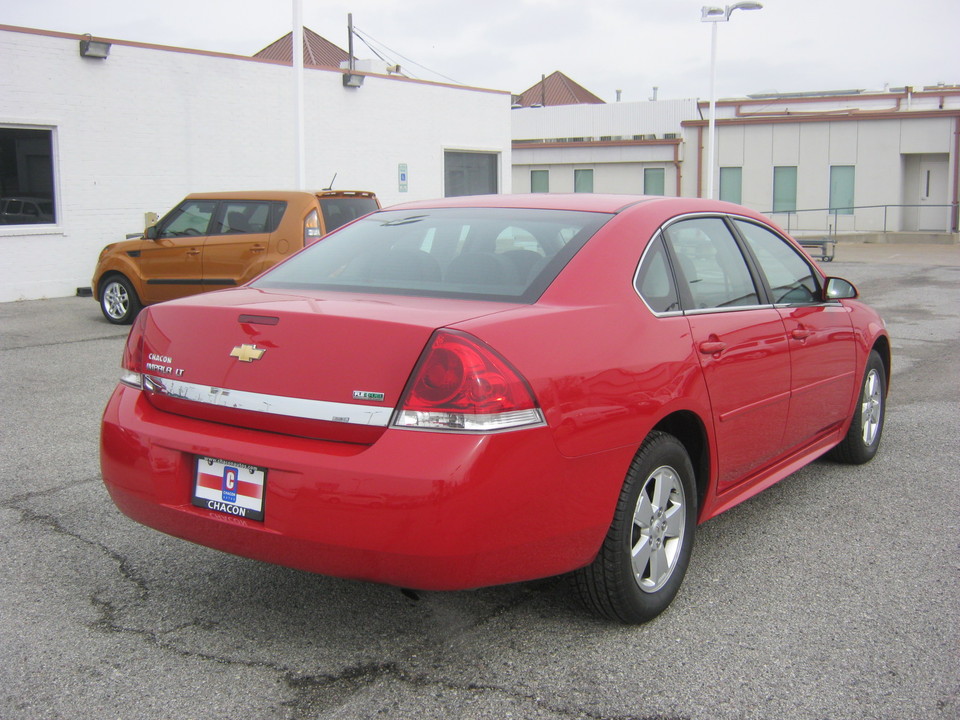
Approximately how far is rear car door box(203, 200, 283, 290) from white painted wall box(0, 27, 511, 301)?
5.45m

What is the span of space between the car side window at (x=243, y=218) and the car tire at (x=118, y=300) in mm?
1452

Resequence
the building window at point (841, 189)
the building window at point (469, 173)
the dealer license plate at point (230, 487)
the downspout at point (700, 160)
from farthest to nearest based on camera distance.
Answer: the downspout at point (700, 160)
the building window at point (841, 189)
the building window at point (469, 173)
the dealer license plate at point (230, 487)

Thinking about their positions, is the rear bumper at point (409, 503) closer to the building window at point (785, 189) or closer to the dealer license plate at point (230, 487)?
the dealer license plate at point (230, 487)

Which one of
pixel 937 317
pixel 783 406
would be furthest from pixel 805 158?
pixel 783 406

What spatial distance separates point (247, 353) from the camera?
10.7ft

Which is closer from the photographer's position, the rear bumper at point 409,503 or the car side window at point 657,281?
the rear bumper at point 409,503

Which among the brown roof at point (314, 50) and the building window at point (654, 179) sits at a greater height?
the brown roof at point (314, 50)

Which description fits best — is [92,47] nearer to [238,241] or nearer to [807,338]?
[238,241]

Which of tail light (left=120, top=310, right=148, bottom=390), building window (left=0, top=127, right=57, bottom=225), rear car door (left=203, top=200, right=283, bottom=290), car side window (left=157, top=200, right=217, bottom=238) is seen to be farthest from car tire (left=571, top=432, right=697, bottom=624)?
building window (left=0, top=127, right=57, bottom=225)

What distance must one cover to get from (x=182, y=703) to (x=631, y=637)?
58.9 inches

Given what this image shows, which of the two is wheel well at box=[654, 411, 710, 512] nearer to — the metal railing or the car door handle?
the car door handle

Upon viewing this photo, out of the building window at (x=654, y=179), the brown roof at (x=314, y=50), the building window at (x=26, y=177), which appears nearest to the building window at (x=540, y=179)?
the building window at (x=654, y=179)

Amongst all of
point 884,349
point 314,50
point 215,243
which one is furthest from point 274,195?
point 314,50

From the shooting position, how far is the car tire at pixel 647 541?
3379mm
